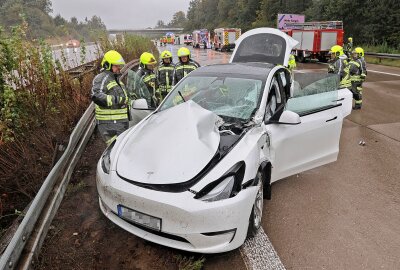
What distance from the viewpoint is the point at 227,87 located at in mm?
4125

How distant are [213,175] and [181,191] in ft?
1.01

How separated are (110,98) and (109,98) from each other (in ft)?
0.05

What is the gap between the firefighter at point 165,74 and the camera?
7125mm

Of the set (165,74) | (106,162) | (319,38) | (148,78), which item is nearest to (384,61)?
(319,38)

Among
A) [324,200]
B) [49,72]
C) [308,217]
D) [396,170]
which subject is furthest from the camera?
[49,72]

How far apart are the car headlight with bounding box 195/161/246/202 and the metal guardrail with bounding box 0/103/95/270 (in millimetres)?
1405

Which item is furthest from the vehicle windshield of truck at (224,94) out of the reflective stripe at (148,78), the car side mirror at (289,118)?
the reflective stripe at (148,78)

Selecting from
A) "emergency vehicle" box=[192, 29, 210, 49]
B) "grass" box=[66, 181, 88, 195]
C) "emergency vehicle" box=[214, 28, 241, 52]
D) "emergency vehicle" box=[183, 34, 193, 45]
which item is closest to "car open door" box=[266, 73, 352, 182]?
"grass" box=[66, 181, 88, 195]

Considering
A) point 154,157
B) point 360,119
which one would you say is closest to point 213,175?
point 154,157

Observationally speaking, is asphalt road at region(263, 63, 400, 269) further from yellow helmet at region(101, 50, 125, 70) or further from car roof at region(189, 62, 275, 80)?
yellow helmet at region(101, 50, 125, 70)

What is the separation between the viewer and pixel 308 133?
410cm

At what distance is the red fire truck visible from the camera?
20.2 meters

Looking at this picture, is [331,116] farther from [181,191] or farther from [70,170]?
[70,170]

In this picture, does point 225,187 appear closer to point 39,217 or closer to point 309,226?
point 309,226
